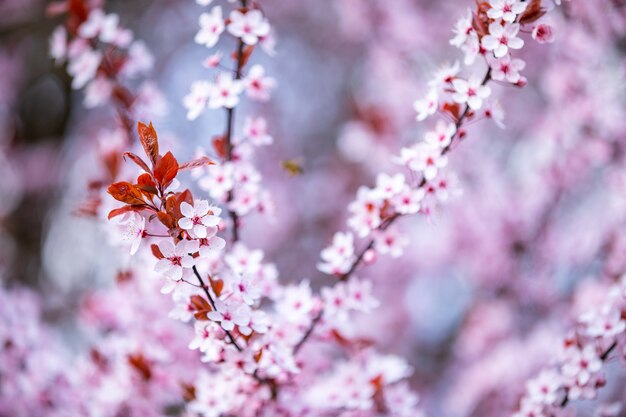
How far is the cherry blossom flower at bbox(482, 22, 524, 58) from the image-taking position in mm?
1487

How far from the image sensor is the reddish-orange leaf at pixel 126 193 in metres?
1.32

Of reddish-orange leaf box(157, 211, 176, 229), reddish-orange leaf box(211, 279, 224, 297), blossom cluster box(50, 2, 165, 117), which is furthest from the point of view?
blossom cluster box(50, 2, 165, 117)

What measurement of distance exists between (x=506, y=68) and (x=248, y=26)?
0.70m

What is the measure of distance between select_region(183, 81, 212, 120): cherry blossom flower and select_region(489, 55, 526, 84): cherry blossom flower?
30.8 inches

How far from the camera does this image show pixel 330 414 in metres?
1.93

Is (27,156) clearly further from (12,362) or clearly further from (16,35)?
(12,362)

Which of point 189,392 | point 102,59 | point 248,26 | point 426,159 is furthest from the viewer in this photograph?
point 102,59

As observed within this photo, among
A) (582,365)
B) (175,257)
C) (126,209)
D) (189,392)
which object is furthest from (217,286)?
(582,365)

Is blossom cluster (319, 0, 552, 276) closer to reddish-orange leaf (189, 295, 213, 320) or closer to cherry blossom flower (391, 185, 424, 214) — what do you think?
cherry blossom flower (391, 185, 424, 214)

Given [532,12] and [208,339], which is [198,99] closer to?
[208,339]

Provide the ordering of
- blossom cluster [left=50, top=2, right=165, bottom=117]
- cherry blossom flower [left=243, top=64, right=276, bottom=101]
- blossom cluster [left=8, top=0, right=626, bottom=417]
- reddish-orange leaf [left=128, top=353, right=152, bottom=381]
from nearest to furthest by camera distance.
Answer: blossom cluster [left=8, top=0, right=626, bottom=417] < cherry blossom flower [left=243, top=64, right=276, bottom=101] < reddish-orange leaf [left=128, top=353, right=152, bottom=381] < blossom cluster [left=50, top=2, right=165, bottom=117]

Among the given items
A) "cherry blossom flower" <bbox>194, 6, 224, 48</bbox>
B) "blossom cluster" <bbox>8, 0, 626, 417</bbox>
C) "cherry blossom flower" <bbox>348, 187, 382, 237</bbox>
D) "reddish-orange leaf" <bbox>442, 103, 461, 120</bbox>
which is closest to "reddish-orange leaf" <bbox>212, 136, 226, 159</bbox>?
"blossom cluster" <bbox>8, 0, 626, 417</bbox>

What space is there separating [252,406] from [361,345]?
43 cm

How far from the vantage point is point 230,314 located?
148 centimetres
